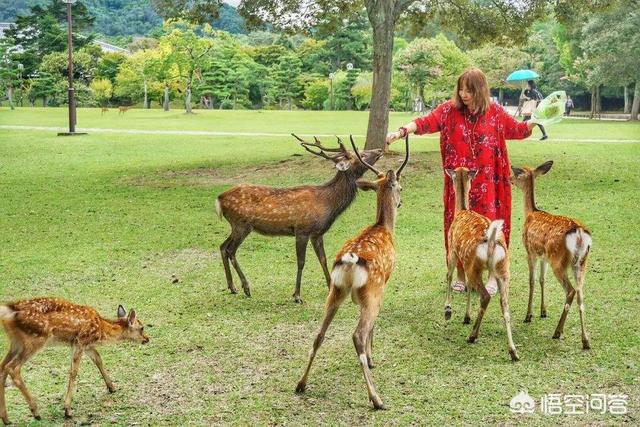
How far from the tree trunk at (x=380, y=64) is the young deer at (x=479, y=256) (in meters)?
9.42

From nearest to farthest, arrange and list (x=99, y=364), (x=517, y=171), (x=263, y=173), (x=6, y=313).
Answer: (x=6, y=313) → (x=99, y=364) → (x=517, y=171) → (x=263, y=173)

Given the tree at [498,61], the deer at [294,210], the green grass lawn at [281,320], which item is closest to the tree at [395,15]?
the green grass lawn at [281,320]

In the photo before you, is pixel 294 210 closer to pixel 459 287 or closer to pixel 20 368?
pixel 459 287

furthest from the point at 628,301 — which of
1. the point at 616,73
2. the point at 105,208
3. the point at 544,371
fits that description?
the point at 616,73

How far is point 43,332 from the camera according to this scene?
14.0ft

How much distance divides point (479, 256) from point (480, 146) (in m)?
1.43

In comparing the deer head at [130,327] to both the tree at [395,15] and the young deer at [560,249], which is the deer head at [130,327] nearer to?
the young deer at [560,249]

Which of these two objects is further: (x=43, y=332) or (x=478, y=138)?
(x=478, y=138)

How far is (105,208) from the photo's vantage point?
37.9 ft

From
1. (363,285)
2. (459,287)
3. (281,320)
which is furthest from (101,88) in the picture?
(363,285)

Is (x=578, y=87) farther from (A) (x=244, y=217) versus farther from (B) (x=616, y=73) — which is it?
(A) (x=244, y=217)

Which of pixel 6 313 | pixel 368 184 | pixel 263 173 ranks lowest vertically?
pixel 6 313

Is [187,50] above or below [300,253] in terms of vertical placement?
above

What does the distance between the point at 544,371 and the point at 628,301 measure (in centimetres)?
184
